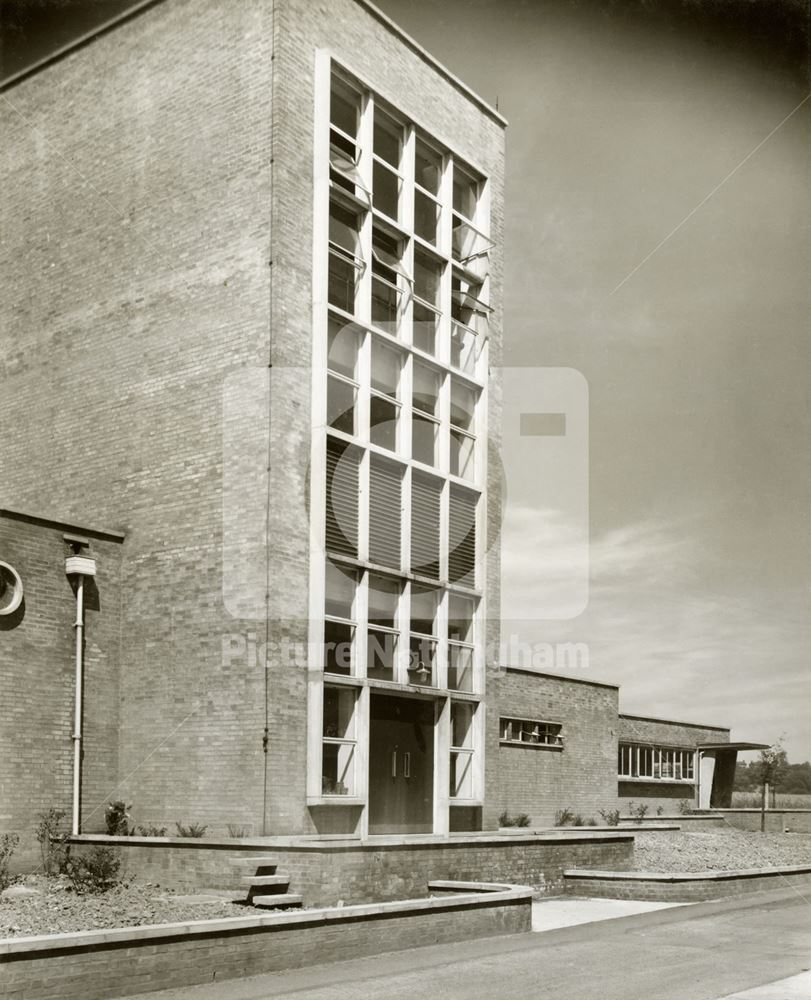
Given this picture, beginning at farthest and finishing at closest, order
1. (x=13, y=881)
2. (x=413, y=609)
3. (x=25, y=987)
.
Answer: (x=413, y=609) → (x=13, y=881) → (x=25, y=987)

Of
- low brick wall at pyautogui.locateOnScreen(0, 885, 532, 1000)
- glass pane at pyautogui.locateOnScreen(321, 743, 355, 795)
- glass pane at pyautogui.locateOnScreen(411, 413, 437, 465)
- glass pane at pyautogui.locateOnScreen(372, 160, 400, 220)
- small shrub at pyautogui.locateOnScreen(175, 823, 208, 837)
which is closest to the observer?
low brick wall at pyautogui.locateOnScreen(0, 885, 532, 1000)

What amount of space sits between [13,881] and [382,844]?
5.14 metres

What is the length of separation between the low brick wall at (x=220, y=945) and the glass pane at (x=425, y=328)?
11524 mm

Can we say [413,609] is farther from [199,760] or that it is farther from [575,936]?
[575,936]

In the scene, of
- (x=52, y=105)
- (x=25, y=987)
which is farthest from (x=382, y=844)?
(x=52, y=105)

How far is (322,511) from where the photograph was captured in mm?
19312

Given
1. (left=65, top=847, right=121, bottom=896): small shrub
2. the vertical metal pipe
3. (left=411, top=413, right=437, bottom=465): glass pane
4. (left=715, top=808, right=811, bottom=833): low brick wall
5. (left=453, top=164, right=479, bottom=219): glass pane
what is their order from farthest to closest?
(left=715, top=808, right=811, bottom=833): low brick wall
(left=453, top=164, right=479, bottom=219): glass pane
(left=411, top=413, right=437, bottom=465): glass pane
the vertical metal pipe
(left=65, top=847, right=121, bottom=896): small shrub

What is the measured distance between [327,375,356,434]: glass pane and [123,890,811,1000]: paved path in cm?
926

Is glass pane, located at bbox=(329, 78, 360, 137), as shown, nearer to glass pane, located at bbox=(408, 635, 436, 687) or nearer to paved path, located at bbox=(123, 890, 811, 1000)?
glass pane, located at bbox=(408, 635, 436, 687)

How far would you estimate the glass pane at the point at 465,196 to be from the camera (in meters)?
24.5

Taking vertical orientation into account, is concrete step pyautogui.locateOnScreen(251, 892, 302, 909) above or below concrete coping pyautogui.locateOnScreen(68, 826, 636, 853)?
below

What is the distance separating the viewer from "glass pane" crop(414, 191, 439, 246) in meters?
23.1

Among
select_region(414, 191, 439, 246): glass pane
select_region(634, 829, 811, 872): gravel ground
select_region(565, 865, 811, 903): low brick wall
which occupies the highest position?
select_region(414, 191, 439, 246): glass pane

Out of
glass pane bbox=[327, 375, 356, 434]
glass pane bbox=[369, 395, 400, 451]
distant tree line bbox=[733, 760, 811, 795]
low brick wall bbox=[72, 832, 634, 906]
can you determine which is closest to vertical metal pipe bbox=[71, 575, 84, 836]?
low brick wall bbox=[72, 832, 634, 906]
